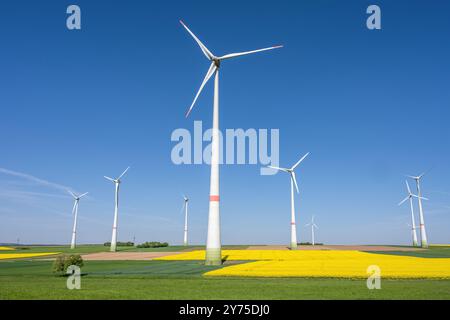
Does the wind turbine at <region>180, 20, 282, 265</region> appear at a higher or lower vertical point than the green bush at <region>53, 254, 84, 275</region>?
higher

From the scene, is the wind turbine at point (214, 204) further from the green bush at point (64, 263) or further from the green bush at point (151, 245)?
the green bush at point (151, 245)

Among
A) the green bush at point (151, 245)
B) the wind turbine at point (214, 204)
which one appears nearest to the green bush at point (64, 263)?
the wind turbine at point (214, 204)

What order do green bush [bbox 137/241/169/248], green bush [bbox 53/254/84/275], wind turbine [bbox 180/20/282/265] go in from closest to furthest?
green bush [bbox 53/254/84/275], wind turbine [bbox 180/20/282/265], green bush [bbox 137/241/169/248]

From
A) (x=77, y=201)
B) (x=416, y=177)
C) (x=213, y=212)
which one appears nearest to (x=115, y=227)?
(x=77, y=201)

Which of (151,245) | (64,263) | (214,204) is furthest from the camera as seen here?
(151,245)

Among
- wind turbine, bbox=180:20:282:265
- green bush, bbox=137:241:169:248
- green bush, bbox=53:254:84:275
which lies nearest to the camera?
green bush, bbox=53:254:84:275

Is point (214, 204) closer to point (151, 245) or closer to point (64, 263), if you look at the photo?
point (64, 263)

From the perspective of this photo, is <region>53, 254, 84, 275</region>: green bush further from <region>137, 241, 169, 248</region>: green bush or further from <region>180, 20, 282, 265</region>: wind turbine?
<region>137, 241, 169, 248</region>: green bush

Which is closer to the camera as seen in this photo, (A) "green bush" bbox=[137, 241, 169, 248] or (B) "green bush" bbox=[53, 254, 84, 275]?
(B) "green bush" bbox=[53, 254, 84, 275]

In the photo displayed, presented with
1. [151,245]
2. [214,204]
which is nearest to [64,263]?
[214,204]

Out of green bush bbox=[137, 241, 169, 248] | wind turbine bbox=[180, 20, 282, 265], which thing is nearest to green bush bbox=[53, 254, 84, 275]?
wind turbine bbox=[180, 20, 282, 265]

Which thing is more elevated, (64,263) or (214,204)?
(214,204)
